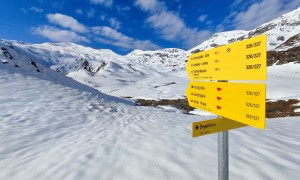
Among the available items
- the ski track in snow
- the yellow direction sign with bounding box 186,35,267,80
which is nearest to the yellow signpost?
the yellow direction sign with bounding box 186,35,267,80

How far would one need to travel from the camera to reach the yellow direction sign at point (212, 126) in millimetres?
2963

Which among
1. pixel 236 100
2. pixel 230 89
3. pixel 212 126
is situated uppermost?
pixel 230 89

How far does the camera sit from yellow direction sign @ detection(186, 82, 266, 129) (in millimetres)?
2395

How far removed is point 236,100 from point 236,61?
0.47 m

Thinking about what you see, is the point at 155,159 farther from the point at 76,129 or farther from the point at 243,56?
the point at 76,129

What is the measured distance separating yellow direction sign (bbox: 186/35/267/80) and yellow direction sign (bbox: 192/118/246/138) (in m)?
0.57

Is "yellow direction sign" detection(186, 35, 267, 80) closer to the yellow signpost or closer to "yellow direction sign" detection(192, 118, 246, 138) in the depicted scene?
the yellow signpost

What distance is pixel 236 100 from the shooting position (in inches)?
107

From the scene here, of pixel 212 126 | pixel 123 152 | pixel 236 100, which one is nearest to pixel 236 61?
pixel 236 100

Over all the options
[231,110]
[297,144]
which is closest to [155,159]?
[231,110]

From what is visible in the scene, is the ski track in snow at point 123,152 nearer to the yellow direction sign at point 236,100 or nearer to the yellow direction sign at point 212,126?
the yellow direction sign at point 212,126

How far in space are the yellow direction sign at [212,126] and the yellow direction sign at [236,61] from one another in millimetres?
Answer: 566

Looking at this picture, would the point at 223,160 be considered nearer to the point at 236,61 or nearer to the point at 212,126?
the point at 212,126

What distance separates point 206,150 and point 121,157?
7.00ft
